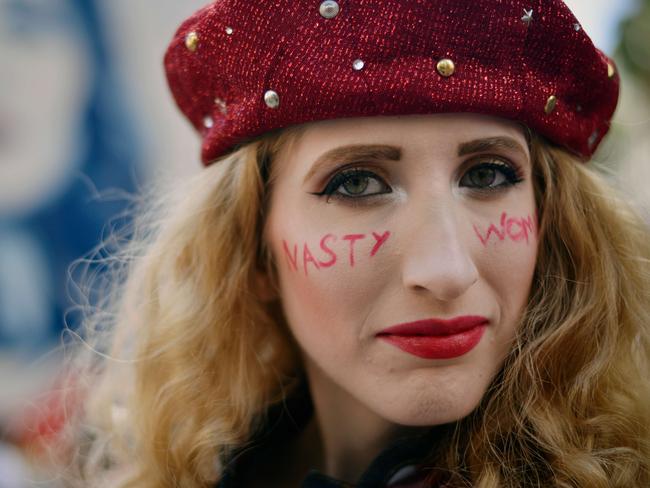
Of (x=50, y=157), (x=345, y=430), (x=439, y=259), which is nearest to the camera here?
(x=439, y=259)

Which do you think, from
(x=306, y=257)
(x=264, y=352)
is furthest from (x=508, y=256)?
(x=264, y=352)

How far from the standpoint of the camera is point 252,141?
5.00 feet

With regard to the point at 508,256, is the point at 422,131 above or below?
above

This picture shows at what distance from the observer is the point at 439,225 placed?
126 centimetres

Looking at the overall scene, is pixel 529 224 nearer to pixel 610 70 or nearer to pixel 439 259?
pixel 439 259

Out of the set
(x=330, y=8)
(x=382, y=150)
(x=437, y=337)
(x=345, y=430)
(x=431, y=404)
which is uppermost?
(x=330, y=8)

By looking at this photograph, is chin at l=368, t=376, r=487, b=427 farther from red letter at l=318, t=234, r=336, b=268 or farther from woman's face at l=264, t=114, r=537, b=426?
red letter at l=318, t=234, r=336, b=268

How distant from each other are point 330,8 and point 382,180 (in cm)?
35

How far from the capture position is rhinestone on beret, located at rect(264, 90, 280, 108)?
1.37 m

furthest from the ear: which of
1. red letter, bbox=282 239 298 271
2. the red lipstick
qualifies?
the red lipstick

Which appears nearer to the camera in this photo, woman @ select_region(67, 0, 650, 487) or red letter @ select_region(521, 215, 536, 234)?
woman @ select_region(67, 0, 650, 487)

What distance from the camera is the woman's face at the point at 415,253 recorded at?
128 cm

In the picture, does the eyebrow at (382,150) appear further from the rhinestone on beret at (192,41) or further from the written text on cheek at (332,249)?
the rhinestone on beret at (192,41)

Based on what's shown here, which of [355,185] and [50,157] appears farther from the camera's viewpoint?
[50,157]
